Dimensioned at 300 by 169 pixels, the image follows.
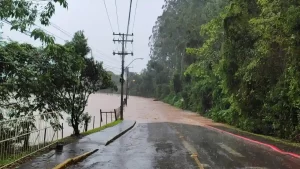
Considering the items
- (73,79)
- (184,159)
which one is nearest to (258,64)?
(73,79)

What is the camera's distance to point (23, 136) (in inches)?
439

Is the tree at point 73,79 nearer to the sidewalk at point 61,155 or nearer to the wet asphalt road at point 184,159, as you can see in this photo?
the sidewalk at point 61,155

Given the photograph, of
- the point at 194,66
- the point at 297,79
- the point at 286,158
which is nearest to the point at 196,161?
the point at 286,158

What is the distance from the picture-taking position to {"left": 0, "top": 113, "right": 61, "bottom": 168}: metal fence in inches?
397

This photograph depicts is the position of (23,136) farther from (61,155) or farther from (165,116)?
(165,116)

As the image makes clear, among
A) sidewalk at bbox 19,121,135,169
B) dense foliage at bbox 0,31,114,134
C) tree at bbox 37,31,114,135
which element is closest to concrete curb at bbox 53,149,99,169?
sidewalk at bbox 19,121,135,169

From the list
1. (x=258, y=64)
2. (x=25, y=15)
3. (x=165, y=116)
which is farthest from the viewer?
(x=165, y=116)

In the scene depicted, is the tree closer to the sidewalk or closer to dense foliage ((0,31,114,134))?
dense foliage ((0,31,114,134))

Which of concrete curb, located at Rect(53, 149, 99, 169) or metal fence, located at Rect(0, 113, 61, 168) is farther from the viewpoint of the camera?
concrete curb, located at Rect(53, 149, 99, 169)

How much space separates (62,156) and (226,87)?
20.2 meters

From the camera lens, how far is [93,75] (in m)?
21.2

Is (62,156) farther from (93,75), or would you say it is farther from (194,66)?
(194,66)

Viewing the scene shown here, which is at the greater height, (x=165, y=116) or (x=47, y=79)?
(x=47, y=79)

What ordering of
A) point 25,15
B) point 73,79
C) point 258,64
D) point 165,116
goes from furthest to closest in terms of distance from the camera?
1. point 165,116
2. point 258,64
3. point 73,79
4. point 25,15
